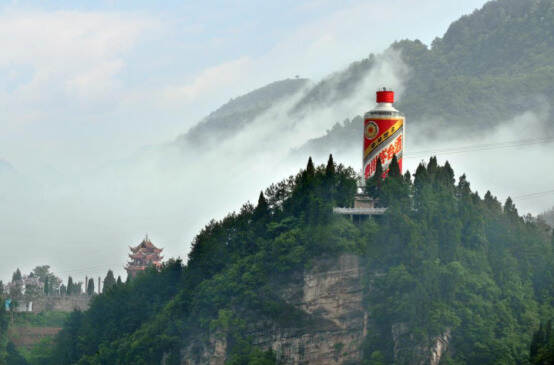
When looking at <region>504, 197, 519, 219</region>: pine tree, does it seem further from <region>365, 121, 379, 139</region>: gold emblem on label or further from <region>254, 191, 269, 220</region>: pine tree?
<region>254, 191, 269, 220</region>: pine tree

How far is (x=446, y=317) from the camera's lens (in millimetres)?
106188

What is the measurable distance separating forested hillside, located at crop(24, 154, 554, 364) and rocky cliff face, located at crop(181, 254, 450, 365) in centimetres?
80

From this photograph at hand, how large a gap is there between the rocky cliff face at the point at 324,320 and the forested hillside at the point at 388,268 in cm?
80

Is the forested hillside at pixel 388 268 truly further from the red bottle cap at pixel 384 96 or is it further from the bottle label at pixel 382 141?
the red bottle cap at pixel 384 96

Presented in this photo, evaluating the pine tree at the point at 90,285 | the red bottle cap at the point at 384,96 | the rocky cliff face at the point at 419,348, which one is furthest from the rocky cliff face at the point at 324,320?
the pine tree at the point at 90,285

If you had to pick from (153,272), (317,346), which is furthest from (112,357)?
(317,346)

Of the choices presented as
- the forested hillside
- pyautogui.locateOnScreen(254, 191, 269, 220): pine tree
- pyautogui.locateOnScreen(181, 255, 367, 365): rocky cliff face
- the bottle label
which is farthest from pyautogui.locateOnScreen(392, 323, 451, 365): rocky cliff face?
pyautogui.locateOnScreen(254, 191, 269, 220): pine tree

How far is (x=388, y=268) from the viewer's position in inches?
4385

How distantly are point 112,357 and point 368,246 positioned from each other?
33.8 meters

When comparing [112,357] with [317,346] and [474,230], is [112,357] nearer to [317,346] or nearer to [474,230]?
[317,346]

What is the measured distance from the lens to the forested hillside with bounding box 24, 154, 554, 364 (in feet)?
353

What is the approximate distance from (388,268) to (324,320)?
7245 millimetres

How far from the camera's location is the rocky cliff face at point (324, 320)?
111000mm

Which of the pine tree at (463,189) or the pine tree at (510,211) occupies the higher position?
the pine tree at (463,189)
